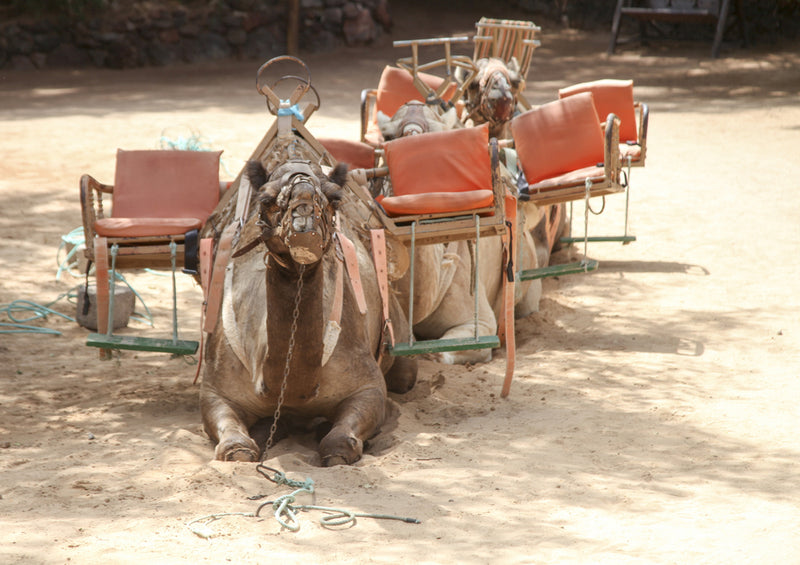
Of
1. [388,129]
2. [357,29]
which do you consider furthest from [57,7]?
[388,129]

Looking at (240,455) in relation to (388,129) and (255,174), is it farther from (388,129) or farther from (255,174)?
(388,129)

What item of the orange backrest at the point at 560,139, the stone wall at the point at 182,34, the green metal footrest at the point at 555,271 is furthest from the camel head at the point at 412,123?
the stone wall at the point at 182,34

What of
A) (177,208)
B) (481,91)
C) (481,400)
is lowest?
(481,400)

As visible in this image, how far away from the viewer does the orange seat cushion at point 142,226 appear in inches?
226

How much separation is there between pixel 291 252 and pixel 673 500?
6.48 feet

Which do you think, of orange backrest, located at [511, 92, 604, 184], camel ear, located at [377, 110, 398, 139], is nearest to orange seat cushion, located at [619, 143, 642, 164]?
orange backrest, located at [511, 92, 604, 184]

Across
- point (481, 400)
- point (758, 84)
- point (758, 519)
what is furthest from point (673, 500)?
point (758, 84)

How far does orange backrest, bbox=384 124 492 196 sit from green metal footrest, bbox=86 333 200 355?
155cm

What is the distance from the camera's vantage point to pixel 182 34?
2192cm

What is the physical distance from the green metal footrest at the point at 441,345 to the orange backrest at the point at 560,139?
2507mm

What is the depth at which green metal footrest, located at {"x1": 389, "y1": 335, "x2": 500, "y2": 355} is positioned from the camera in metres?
5.63

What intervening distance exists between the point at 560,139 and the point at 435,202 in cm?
250

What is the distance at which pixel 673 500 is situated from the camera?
440 cm

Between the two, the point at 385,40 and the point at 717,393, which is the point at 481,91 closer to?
the point at 717,393
